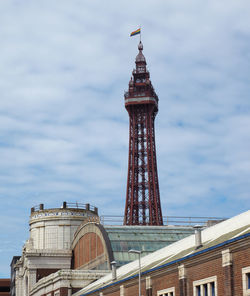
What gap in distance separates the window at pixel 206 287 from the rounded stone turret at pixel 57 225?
65.7 m

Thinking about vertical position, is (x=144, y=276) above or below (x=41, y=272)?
below

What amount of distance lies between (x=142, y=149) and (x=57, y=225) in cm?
4061


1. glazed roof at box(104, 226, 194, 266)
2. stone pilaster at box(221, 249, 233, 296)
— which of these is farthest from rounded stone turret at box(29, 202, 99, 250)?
stone pilaster at box(221, 249, 233, 296)

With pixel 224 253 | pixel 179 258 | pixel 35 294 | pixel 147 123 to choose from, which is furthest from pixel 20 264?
pixel 224 253

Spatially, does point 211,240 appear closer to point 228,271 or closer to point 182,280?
point 182,280

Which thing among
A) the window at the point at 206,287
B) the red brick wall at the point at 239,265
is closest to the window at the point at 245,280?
the red brick wall at the point at 239,265

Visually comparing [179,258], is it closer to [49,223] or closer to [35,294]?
[35,294]

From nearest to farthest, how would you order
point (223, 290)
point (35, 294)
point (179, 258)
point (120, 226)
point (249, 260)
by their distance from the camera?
point (249, 260) < point (223, 290) < point (179, 258) < point (120, 226) < point (35, 294)

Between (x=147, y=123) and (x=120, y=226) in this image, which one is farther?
(x=147, y=123)

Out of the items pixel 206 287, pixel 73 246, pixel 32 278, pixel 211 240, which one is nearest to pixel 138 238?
pixel 73 246

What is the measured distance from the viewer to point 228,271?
128 ft

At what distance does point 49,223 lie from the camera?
110438 mm

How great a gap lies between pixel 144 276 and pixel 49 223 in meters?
60.6

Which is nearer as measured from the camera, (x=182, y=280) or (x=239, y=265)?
(x=239, y=265)
